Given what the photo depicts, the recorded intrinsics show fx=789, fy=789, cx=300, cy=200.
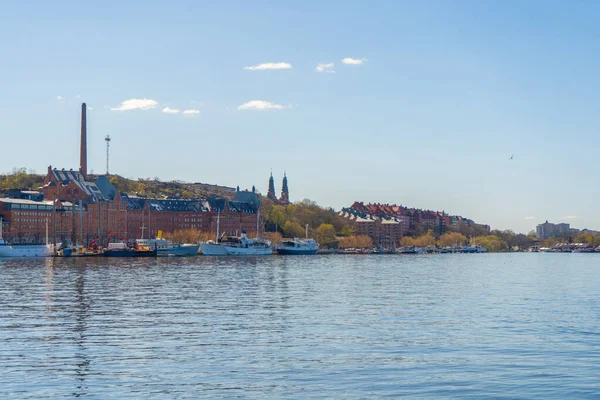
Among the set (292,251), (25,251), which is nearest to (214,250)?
(292,251)

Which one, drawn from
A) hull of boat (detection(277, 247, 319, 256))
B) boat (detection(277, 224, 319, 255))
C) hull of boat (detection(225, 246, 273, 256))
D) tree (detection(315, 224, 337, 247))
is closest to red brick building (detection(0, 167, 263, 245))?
boat (detection(277, 224, 319, 255))

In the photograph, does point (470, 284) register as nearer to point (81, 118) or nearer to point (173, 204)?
point (81, 118)

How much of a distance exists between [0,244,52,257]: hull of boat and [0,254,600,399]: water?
73.9 meters

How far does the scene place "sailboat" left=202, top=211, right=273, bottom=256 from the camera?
133 metres

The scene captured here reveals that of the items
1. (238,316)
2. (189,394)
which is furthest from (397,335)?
(189,394)

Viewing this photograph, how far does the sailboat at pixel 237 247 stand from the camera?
132875mm

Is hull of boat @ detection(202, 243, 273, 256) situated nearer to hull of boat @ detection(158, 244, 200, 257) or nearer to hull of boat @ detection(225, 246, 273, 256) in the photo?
hull of boat @ detection(225, 246, 273, 256)

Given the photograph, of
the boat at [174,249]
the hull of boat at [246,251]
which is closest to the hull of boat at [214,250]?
the hull of boat at [246,251]

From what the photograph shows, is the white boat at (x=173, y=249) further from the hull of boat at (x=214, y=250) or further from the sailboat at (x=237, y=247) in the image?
the sailboat at (x=237, y=247)

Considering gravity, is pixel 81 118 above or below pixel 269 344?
above

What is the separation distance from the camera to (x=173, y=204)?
180625 millimetres

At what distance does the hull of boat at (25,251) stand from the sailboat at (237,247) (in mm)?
26423

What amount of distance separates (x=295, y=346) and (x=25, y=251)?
97806 mm

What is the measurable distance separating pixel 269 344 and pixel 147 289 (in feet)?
75.8
